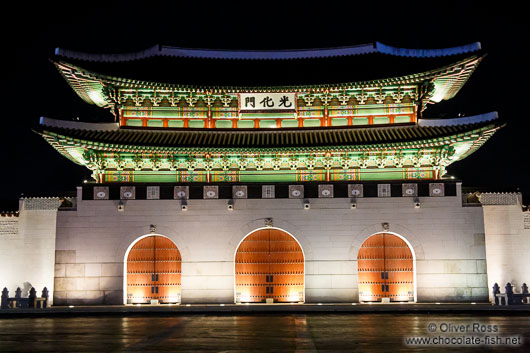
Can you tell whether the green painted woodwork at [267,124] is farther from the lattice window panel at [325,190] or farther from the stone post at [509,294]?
the stone post at [509,294]

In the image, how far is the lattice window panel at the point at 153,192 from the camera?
22125 mm

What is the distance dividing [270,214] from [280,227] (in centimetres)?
66

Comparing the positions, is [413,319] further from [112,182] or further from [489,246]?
[112,182]

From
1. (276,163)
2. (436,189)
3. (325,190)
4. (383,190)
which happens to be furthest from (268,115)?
(436,189)


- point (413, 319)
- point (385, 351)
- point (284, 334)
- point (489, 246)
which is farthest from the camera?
point (489, 246)

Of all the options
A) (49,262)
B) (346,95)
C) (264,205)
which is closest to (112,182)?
(49,262)

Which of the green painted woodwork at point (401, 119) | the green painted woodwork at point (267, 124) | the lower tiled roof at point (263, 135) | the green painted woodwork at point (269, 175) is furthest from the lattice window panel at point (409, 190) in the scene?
the green painted woodwork at point (267, 124)

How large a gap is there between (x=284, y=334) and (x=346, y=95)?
11344 millimetres

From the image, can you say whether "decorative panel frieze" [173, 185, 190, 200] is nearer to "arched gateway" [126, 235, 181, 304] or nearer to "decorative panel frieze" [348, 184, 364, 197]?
"arched gateway" [126, 235, 181, 304]

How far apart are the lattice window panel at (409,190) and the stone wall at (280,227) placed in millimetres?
242

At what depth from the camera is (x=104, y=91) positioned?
22328 millimetres

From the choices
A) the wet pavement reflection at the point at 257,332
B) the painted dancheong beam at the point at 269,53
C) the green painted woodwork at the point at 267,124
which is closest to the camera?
the wet pavement reflection at the point at 257,332

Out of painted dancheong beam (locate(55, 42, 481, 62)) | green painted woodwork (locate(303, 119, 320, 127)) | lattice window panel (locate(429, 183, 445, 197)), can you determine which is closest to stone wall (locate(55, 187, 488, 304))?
lattice window panel (locate(429, 183, 445, 197))

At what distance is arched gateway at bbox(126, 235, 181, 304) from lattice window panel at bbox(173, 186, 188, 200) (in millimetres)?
2172
